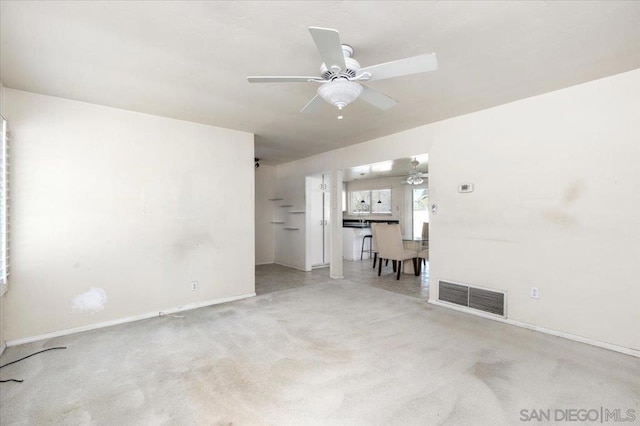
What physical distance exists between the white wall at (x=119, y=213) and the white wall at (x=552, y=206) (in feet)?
9.36

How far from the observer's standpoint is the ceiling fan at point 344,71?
1570 mm

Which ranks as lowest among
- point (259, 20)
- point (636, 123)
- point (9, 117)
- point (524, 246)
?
point (524, 246)

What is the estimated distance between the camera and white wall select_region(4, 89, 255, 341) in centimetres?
289

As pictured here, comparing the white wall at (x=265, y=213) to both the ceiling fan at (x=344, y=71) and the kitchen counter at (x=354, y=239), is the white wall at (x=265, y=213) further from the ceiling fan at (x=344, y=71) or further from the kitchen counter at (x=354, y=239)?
the ceiling fan at (x=344, y=71)

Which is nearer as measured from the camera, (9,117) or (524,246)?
(9,117)

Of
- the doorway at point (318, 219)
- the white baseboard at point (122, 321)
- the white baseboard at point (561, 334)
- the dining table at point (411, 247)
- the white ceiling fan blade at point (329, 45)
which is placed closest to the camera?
the white ceiling fan blade at point (329, 45)

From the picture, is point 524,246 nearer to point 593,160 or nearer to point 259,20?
point 593,160

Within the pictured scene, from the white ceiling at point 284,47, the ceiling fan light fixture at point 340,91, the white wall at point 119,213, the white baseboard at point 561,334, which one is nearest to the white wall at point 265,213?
the white wall at point 119,213

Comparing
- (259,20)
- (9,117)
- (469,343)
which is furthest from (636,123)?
(9,117)

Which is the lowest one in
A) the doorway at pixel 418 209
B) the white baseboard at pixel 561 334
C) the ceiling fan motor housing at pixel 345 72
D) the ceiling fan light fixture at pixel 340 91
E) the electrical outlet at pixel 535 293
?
the white baseboard at pixel 561 334

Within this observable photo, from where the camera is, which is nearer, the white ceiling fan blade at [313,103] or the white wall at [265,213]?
the white ceiling fan blade at [313,103]

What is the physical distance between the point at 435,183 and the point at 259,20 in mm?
2966

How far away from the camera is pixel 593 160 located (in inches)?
107

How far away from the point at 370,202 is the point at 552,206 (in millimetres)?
6189
